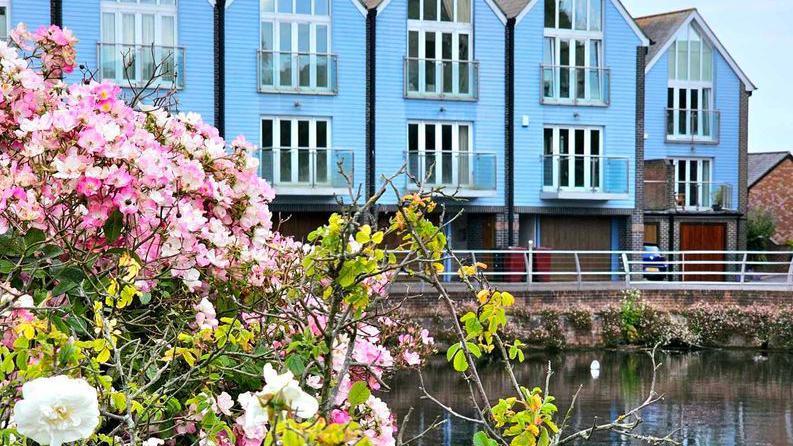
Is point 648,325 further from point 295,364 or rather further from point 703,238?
point 295,364

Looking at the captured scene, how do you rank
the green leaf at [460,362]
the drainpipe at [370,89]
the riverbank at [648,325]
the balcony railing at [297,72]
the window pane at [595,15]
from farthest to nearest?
the window pane at [595,15]
the drainpipe at [370,89]
the balcony railing at [297,72]
the riverbank at [648,325]
the green leaf at [460,362]

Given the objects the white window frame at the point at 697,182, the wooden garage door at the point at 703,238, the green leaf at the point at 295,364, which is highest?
the white window frame at the point at 697,182

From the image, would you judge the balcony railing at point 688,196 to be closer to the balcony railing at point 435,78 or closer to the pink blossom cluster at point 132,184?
the balcony railing at point 435,78

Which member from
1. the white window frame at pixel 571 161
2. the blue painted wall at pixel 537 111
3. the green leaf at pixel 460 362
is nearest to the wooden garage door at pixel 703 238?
the blue painted wall at pixel 537 111

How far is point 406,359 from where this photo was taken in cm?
572

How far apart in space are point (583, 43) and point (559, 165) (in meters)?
3.33

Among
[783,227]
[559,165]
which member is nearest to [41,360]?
[559,165]

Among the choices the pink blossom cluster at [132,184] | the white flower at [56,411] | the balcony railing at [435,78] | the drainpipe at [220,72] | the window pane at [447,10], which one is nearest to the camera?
the white flower at [56,411]

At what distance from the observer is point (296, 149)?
3162cm

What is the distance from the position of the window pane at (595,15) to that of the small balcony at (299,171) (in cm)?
825

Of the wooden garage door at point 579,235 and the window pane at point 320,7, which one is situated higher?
the window pane at point 320,7

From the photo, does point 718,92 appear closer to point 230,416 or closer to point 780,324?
point 780,324

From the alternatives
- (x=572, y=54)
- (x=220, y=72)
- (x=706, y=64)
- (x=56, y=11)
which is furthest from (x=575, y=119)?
(x=56, y=11)

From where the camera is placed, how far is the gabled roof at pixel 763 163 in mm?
49562
